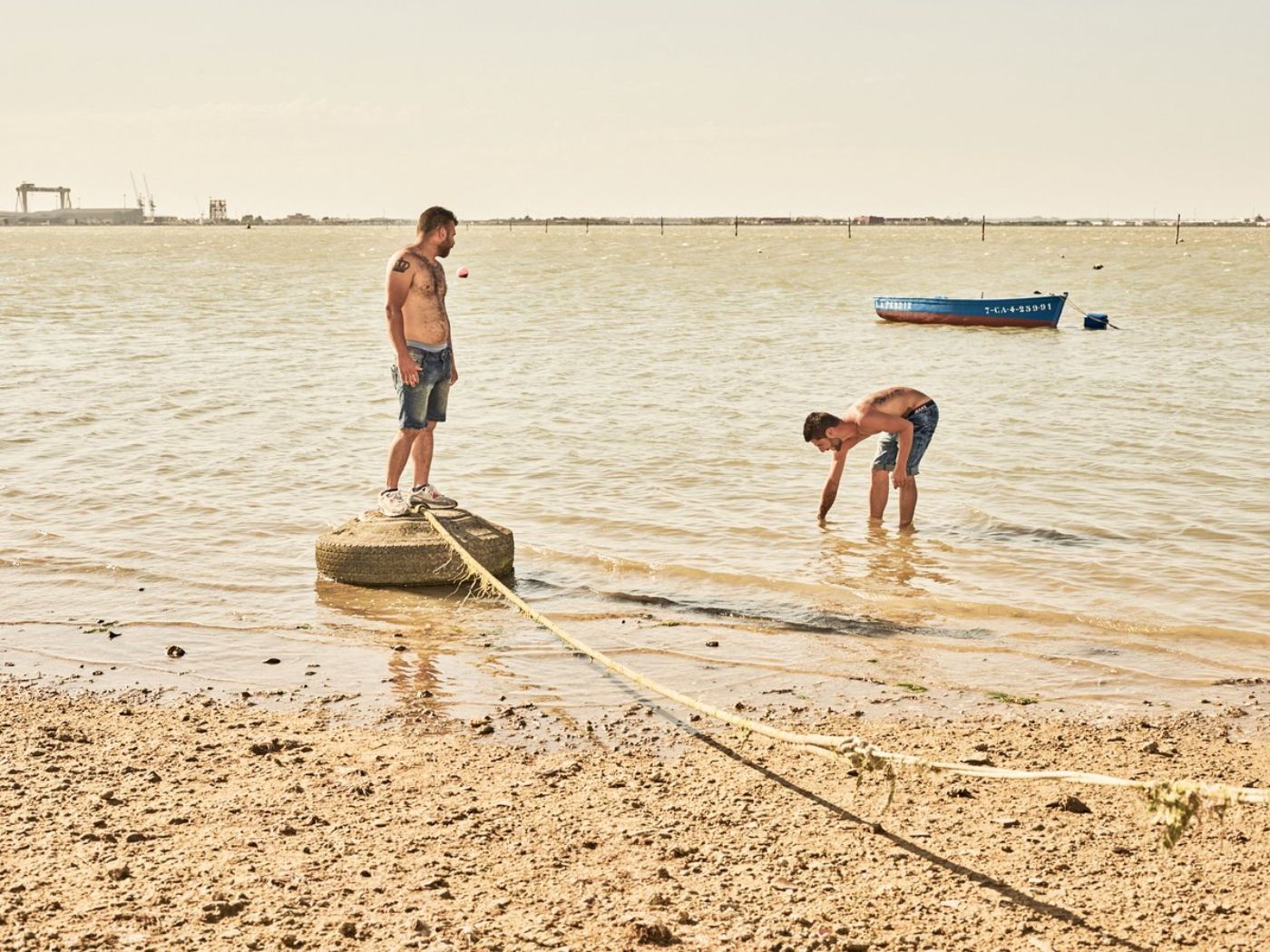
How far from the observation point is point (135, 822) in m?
4.59

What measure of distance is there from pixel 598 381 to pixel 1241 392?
31.6 feet

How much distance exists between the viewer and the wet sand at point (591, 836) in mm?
3875

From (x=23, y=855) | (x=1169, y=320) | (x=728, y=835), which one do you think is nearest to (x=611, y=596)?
(x=728, y=835)

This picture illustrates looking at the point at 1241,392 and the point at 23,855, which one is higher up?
the point at 1241,392

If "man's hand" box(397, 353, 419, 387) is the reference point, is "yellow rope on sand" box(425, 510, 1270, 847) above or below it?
below

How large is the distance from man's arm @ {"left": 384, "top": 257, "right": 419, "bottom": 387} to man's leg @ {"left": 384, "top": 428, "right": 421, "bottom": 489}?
1.20 ft

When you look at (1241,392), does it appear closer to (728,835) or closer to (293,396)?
(293,396)

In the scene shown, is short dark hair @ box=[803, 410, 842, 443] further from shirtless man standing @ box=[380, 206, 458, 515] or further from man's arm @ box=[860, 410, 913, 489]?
shirtless man standing @ box=[380, 206, 458, 515]

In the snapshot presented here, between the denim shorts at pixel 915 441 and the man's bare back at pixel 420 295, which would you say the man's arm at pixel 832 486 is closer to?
the denim shorts at pixel 915 441

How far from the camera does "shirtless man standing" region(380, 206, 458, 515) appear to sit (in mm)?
8039

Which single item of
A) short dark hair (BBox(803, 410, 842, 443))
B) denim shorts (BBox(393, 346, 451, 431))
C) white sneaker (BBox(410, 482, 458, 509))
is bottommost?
white sneaker (BBox(410, 482, 458, 509))

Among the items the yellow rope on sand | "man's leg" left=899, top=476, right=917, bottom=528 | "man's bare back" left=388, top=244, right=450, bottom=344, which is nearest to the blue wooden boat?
"man's leg" left=899, top=476, right=917, bottom=528

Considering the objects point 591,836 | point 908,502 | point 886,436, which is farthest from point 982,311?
point 591,836

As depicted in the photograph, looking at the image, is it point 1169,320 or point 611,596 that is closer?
point 611,596
